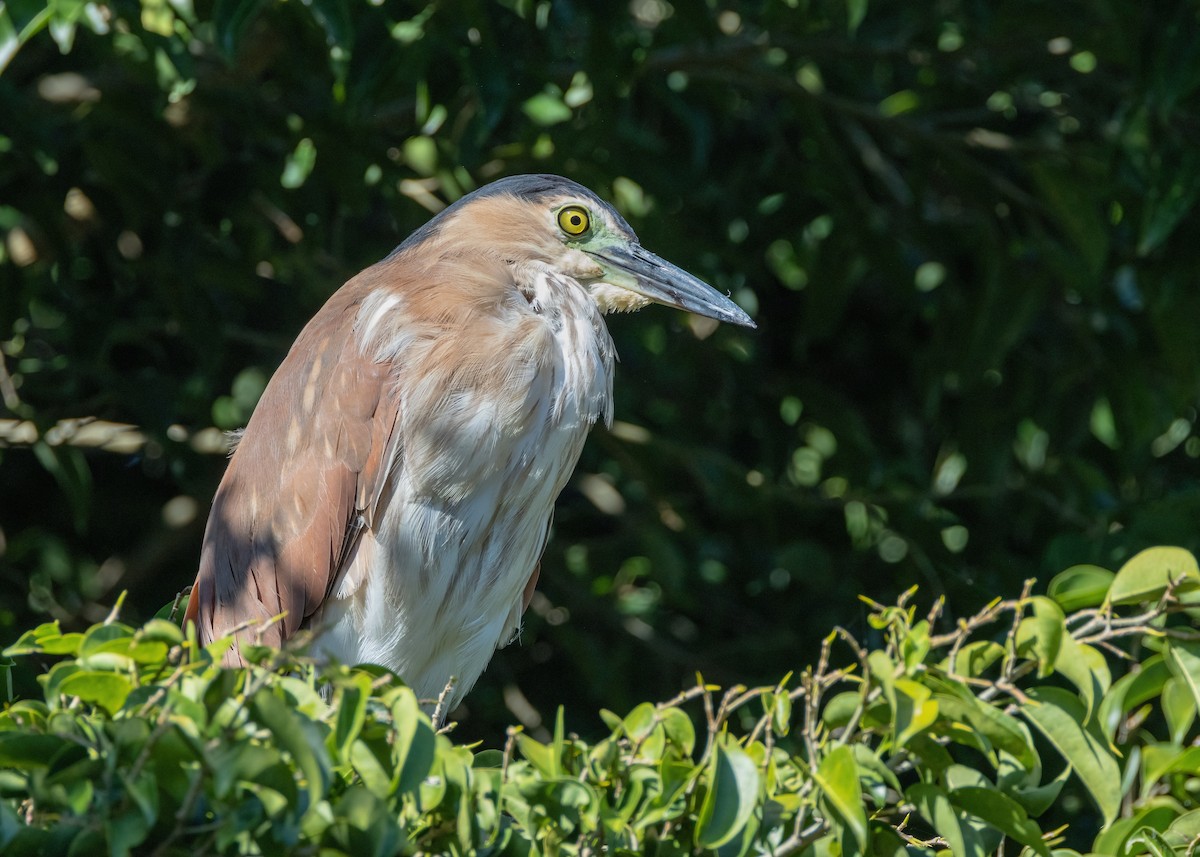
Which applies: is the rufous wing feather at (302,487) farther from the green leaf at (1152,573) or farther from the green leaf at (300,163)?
the green leaf at (1152,573)

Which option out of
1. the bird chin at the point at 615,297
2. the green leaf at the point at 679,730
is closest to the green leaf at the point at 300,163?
the bird chin at the point at 615,297

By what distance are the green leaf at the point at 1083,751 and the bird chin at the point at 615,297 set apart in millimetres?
1519

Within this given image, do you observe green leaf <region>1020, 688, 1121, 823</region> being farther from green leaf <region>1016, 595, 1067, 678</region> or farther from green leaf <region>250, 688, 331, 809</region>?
green leaf <region>250, 688, 331, 809</region>

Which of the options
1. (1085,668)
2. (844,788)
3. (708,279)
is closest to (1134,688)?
(1085,668)

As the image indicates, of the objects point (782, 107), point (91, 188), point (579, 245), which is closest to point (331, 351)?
point (579, 245)

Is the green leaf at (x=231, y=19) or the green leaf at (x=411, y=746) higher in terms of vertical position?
the green leaf at (x=231, y=19)

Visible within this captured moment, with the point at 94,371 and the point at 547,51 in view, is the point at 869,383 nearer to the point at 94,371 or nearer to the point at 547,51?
the point at 547,51

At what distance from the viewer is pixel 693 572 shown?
4254mm

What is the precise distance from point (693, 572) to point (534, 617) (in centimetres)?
54

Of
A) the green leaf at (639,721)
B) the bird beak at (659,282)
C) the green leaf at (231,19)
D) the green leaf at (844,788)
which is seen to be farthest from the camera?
the bird beak at (659,282)

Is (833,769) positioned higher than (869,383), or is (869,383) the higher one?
(833,769)

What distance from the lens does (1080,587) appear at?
1.99 m

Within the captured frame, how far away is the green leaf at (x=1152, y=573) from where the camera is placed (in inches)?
73.8

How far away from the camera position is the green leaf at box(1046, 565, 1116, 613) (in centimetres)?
199
